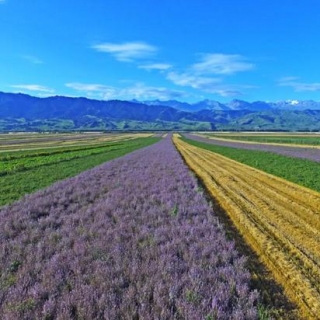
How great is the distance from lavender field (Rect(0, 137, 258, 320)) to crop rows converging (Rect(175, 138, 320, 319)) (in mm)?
1023

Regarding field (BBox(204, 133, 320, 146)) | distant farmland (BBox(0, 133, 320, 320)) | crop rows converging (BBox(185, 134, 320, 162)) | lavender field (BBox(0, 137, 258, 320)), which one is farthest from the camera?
field (BBox(204, 133, 320, 146))

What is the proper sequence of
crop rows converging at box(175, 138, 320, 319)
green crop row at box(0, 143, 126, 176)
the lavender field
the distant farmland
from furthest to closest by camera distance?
green crop row at box(0, 143, 126, 176)
crop rows converging at box(175, 138, 320, 319)
the distant farmland
the lavender field

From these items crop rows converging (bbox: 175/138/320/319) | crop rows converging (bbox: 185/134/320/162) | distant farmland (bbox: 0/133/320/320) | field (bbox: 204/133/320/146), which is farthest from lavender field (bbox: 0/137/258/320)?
field (bbox: 204/133/320/146)

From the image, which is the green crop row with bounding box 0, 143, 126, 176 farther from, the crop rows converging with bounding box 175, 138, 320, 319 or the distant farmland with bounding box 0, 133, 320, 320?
the crop rows converging with bounding box 175, 138, 320, 319

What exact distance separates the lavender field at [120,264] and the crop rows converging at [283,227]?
102 cm

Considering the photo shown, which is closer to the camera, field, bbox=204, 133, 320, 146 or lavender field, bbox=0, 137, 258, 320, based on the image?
lavender field, bbox=0, 137, 258, 320

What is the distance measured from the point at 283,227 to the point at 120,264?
21.3ft

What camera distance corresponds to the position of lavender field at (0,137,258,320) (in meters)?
5.45

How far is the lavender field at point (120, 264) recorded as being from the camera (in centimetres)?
545

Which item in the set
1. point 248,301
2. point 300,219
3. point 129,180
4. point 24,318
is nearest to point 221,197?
point 300,219

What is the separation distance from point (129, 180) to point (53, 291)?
14949 millimetres

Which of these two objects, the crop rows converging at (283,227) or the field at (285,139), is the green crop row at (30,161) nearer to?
the crop rows converging at (283,227)

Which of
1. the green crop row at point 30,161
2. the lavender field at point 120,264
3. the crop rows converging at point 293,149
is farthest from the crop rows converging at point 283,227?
the green crop row at point 30,161

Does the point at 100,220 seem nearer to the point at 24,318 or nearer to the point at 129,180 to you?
the point at 24,318
